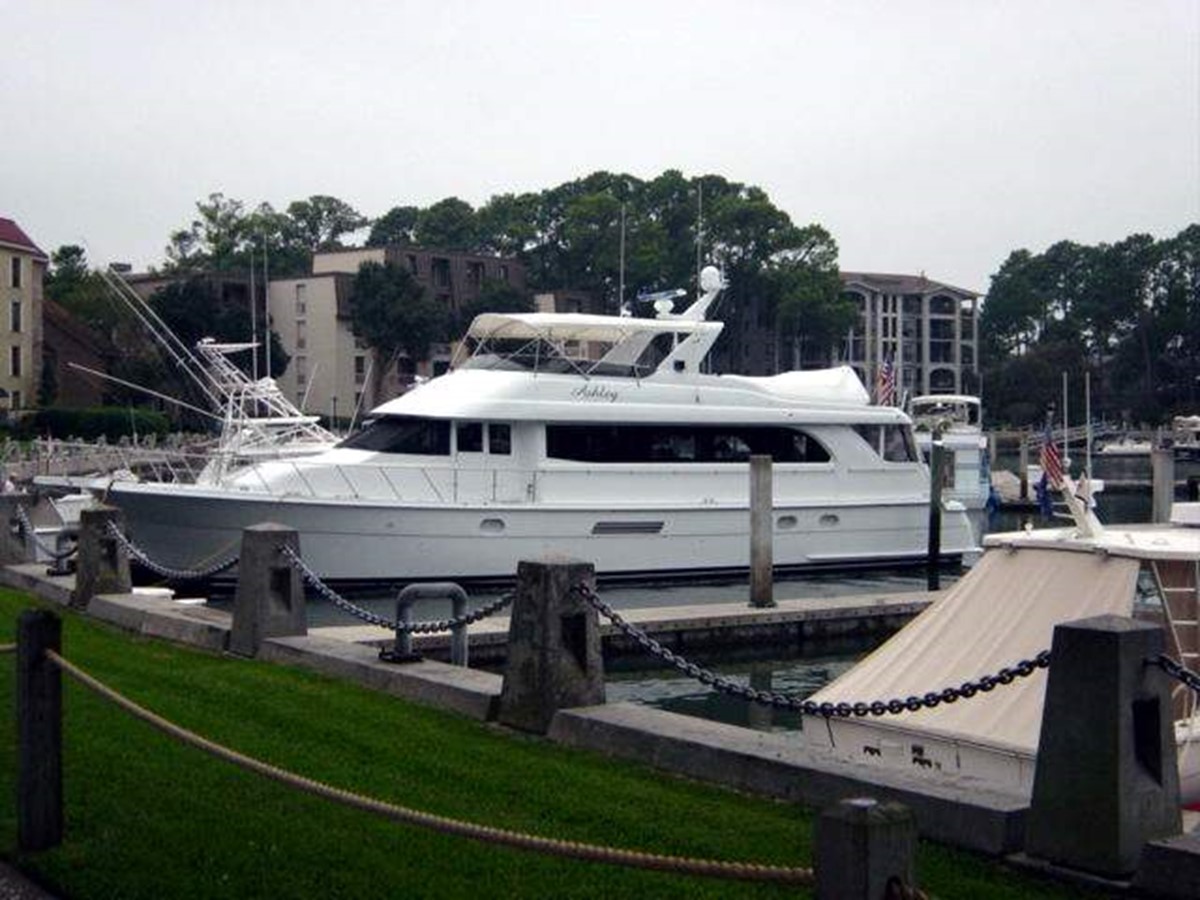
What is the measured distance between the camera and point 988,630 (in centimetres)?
1123

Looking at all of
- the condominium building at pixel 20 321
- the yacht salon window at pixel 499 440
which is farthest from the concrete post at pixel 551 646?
the condominium building at pixel 20 321

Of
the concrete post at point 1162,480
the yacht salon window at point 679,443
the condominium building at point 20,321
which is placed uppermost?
the condominium building at point 20,321

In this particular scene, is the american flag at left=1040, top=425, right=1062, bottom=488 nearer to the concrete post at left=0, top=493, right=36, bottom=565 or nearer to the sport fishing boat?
the sport fishing boat

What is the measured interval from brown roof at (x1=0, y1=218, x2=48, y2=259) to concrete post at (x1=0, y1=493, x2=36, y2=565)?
1846 inches

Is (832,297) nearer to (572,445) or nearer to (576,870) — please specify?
(572,445)

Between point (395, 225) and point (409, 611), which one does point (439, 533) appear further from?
point (395, 225)

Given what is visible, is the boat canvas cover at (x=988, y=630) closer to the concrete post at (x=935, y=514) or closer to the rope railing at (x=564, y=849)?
the rope railing at (x=564, y=849)

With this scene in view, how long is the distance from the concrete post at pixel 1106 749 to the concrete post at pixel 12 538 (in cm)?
1581

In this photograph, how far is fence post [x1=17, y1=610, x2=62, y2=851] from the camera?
22.1 ft

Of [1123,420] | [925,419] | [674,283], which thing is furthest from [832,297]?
[925,419]

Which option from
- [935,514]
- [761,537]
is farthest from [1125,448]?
[761,537]

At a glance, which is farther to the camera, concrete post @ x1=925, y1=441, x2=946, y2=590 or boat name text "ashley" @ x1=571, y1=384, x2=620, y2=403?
concrete post @ x1=925, y1=441, x2=946, y2=590

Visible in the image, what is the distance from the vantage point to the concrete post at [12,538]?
1939 centimetres

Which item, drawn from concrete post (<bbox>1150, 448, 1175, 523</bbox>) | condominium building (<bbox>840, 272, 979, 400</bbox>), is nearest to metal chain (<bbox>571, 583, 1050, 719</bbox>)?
concrete post (<bbox>1150, 448, 1175, 523</bbox>)
